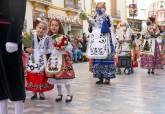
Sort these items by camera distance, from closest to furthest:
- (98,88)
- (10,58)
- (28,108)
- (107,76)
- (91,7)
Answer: (10,58)
(28,108)
(98,88)
(107,76)
(91,7)

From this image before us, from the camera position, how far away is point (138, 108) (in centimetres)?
575

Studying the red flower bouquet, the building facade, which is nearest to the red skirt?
the red flower bouquet

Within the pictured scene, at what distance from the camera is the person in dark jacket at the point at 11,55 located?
3258 millimetres

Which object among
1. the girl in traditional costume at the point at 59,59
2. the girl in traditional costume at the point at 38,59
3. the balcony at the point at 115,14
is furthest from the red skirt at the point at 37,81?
the balcony at the point at 115,14

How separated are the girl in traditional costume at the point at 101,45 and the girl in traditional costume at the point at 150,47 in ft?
10.1

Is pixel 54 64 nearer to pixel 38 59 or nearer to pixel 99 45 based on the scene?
pixel 38 59

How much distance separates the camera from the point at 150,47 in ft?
37.6

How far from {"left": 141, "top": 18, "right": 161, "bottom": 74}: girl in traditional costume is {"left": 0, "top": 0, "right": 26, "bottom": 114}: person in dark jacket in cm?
816

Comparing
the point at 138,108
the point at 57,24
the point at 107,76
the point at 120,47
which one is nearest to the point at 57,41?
the point at 57,24

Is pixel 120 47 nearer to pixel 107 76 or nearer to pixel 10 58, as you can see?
pixel 107 76

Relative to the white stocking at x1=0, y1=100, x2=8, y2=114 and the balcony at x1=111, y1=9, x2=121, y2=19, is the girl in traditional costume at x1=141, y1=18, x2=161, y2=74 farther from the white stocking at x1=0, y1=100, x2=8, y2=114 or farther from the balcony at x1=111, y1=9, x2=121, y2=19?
the balcony at x1=111, y1=9, x2=121, y2=19

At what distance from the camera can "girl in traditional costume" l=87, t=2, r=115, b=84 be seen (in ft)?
27.1

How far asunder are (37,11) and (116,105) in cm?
1842

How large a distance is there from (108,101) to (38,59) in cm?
119
